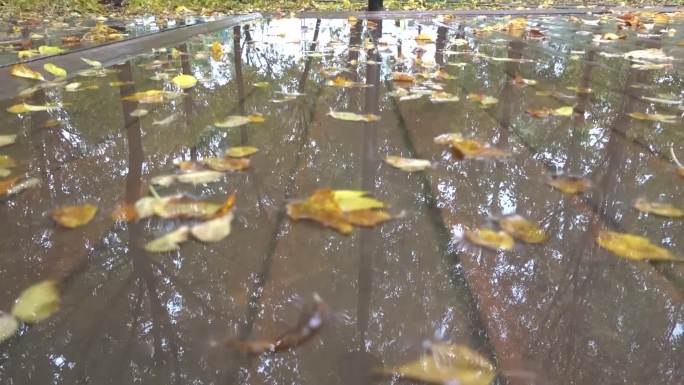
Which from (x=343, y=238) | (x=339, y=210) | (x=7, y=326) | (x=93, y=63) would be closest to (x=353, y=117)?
(x=339, y=210)

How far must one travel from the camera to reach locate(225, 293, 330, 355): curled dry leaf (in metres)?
0.65

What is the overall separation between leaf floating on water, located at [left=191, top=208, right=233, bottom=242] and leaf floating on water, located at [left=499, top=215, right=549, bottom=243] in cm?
53

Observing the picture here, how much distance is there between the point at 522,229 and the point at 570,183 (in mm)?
272

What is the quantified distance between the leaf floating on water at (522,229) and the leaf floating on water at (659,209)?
256 millimetres

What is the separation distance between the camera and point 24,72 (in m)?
2.07

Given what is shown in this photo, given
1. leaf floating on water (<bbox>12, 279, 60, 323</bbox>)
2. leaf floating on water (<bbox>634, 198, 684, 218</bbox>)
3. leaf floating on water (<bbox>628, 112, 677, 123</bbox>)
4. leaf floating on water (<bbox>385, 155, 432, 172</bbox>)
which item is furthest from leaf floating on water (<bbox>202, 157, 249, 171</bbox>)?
leaf floating on water (<bbox>628, 112, 677, 123</bbox>)

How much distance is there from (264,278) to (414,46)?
9.30 ft

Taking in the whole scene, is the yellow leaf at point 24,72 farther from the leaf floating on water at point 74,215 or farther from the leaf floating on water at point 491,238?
the leaf floating on water at point 491,238

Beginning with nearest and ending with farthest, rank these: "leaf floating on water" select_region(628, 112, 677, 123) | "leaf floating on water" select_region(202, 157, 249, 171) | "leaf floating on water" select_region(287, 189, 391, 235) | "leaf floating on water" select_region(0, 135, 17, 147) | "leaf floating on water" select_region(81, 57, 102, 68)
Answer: "leaf floating on water" select_region(287, 189, 391, 235)
"leaf floating on water" select_region(202, 157, 249, 171)
"leaf floating on water" select_region(0, 135, 17, 147)
"leaf floating on water" select_region(628, 112, 677, 123)
"leaf floating on water" select_region(81, 57, 102, 68)

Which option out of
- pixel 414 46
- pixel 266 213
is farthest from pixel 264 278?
pixel 414 46

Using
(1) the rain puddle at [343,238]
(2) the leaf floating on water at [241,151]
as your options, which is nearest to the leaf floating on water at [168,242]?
(1) the rain puddle at [343,238]

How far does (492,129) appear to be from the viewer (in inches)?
58.7

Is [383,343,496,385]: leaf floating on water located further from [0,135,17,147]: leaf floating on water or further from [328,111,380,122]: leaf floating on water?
[0,135,17,147]: leaf floating on water

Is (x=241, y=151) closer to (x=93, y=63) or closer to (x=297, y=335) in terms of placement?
(x=297, y=335)
